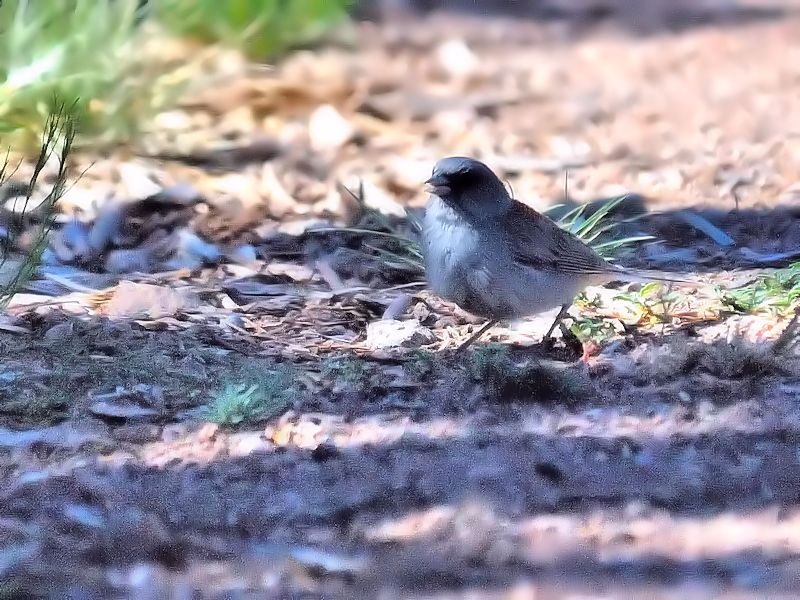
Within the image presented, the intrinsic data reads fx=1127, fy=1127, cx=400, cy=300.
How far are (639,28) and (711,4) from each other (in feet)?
4.03

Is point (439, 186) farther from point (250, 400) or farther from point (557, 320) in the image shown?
point (250, 400)

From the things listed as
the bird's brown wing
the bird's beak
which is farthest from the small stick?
the bird's beak

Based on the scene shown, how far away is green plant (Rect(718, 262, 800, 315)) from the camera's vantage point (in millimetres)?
5004

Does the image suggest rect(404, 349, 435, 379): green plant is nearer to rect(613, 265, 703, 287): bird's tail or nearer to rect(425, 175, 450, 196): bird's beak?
rect(425, 175, 450, 196): bird's beak

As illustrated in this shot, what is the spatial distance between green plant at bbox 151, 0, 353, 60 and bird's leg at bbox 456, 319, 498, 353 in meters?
3.19

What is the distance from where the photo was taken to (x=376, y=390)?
430 cm

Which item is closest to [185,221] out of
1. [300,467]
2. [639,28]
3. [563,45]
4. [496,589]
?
[300,467]

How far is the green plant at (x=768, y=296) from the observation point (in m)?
5.00

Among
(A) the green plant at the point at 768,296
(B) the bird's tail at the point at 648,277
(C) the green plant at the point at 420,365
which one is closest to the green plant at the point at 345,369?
(C) the green plant at the point at 420,365

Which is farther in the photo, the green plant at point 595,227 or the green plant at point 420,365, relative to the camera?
the green plant at point 595,227

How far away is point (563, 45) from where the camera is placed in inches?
396

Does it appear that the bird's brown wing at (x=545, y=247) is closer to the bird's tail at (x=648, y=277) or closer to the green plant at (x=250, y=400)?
the bird's tail at (x=648, y=277)

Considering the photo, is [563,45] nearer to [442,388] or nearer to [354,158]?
[354,158]

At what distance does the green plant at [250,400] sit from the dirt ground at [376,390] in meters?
0.01
